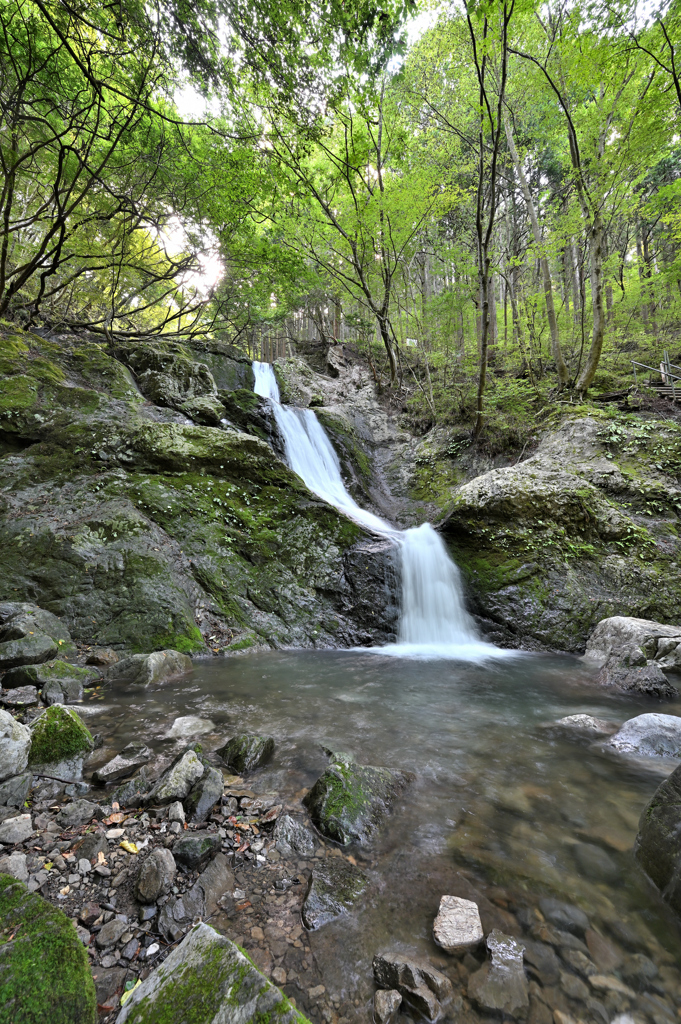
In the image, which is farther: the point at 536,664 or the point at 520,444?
the point at 520,444

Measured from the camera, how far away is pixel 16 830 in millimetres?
2027

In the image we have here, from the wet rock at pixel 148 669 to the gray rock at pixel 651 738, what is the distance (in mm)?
4461

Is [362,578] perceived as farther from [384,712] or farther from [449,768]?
[449,768]

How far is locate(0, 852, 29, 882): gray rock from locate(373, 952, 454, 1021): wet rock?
156cm

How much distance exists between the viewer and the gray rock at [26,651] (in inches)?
157

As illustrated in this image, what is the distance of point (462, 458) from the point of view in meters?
12.1

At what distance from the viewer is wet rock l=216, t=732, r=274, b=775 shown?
9.61ft

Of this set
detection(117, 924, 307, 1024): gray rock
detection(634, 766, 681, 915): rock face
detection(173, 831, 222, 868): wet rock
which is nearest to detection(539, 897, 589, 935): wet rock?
detection(634, 766, 681, 915): rock face

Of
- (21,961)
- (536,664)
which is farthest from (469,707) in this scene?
(21,961)

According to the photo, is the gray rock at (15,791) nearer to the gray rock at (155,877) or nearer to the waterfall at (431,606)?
the gray rock at (155,877)

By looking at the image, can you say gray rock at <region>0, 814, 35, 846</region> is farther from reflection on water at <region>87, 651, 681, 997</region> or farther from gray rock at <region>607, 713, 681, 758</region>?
gray rock at <region>607, 713, 681, 758</region>

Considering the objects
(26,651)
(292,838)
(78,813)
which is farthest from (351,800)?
(26,651)

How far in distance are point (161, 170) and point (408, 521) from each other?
955cm

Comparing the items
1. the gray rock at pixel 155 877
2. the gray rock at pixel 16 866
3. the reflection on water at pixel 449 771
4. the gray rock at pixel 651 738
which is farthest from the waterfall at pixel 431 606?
the gray rock at pixel 16 866
